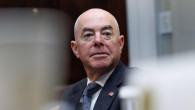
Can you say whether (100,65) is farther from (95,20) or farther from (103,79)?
(95,20)

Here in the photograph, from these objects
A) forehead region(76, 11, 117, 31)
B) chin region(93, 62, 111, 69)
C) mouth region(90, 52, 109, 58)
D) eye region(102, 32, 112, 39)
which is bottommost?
chin region(93, 62, 111, 69)

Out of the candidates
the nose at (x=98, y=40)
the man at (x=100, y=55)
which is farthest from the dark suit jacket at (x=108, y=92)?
the nose at (x=98, y=40)

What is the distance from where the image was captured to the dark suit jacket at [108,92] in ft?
4.56

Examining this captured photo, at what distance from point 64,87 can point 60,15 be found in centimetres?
42

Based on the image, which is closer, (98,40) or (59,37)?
(98,40)

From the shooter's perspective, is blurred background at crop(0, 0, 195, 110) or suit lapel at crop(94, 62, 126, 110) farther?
blurred background at crop(0, 0, 195, 110)

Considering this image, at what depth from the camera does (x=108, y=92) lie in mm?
1424

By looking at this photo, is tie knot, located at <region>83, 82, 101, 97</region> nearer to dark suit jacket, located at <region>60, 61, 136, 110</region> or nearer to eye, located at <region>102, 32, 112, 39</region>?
dark suit jacket, located at <region>60, 61, 136, 110</region>

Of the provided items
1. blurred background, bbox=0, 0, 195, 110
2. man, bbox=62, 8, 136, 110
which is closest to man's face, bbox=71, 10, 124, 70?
man, bbox=62, 8, 136, 110

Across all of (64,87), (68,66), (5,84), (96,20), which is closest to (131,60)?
(68,66)

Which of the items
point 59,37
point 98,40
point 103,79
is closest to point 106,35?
point 98,40

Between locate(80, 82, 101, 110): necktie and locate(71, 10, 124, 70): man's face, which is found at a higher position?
locate(71, 10, 124, 70): man's face

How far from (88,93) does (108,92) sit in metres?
0.07

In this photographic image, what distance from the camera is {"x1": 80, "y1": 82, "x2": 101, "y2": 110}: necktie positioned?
1.41 meters
